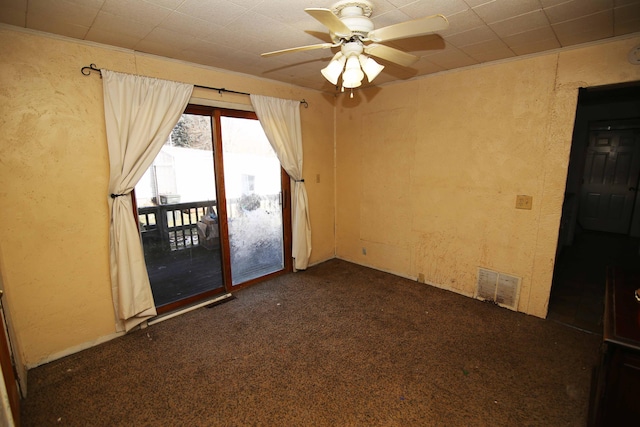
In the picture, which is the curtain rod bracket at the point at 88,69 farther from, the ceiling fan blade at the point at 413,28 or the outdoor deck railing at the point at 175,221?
the ceiling fan blade at the point at 413,28

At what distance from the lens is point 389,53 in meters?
1.85

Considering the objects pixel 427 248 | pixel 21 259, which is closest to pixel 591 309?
pixel 427 248

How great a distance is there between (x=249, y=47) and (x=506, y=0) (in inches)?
73.9

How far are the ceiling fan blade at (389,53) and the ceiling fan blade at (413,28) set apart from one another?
108 millimetres

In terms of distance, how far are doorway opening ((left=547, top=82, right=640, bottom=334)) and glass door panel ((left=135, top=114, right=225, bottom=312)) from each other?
4.68m

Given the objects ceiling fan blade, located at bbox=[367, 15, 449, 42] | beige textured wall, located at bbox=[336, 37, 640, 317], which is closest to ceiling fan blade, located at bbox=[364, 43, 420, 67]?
ceiling fan blade, located at bbox=[367, 15, 449, 42]

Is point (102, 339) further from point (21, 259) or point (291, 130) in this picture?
point (291, 130)

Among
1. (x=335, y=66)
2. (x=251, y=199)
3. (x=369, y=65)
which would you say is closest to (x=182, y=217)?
(x=251, y=199)

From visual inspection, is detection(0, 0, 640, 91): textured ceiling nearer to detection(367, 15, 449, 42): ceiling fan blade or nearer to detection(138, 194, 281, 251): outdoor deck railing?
detection(367, 15, 449, 42): ceiling fan blade

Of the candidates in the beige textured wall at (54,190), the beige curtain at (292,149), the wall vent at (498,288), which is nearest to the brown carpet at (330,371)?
the wall vent at (498,288)

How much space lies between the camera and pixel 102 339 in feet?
8.18

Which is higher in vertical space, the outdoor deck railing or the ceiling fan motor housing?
the ceiling fan motor housing

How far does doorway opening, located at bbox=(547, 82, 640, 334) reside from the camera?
4.48 m

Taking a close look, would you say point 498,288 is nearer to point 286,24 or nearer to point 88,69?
point 286,24
